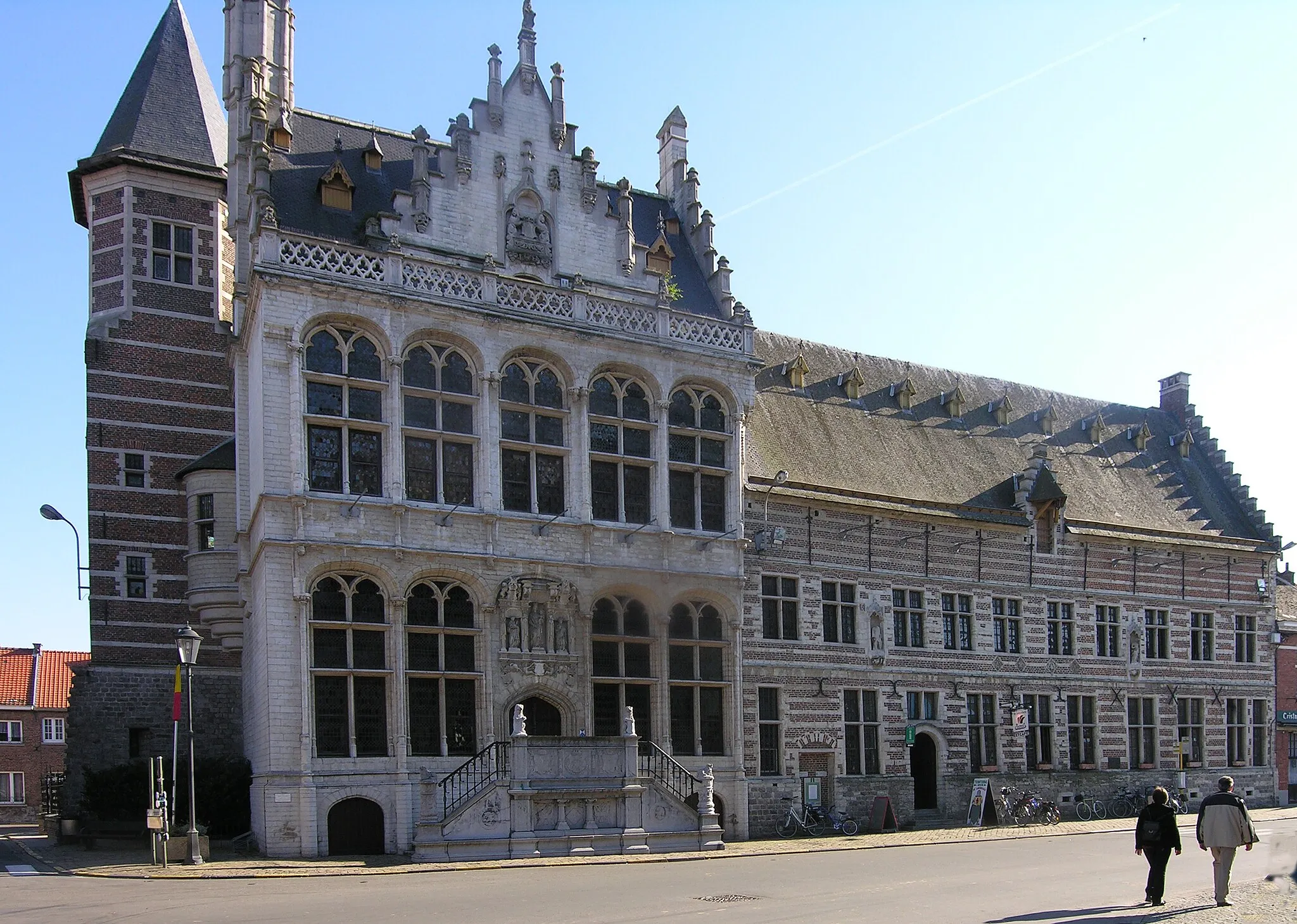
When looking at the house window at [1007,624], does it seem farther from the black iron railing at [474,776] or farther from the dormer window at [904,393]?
the black iron railing at [474,776]

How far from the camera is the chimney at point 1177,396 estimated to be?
42.1 meters

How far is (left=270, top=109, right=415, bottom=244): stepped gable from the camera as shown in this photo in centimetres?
2583

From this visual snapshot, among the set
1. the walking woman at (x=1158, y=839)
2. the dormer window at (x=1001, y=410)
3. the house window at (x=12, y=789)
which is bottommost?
the house window at (x=12, y=789)

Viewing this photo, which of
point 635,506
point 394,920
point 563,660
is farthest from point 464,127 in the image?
point 394,920

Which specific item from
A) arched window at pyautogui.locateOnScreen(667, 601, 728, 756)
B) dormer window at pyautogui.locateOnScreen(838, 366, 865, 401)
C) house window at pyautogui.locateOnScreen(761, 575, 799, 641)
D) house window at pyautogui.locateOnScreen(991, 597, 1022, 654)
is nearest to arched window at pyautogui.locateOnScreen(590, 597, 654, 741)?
arched window at pyautogui.locateOnScreen(667, 601, 728, 756)

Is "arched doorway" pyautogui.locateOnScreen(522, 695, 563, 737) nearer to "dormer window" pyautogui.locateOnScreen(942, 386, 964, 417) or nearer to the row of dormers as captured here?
the row of dormers

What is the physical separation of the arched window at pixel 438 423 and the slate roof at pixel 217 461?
205 inches

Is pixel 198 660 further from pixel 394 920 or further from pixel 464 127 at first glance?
pixel 394 920

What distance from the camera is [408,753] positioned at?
2350cm

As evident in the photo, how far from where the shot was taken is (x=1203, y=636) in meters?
36.9

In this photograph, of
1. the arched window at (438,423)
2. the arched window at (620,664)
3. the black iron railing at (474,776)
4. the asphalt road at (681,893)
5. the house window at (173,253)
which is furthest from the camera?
the house window at (173,253)

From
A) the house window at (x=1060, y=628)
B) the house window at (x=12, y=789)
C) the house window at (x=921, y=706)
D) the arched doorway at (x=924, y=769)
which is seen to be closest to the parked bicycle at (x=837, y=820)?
the arched doorway at (x=924, y=769)

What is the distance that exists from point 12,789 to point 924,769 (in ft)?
119

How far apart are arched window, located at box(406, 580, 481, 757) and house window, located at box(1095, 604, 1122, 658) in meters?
18.4
